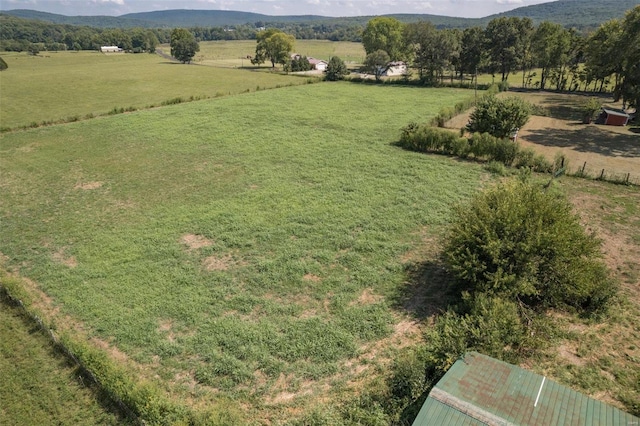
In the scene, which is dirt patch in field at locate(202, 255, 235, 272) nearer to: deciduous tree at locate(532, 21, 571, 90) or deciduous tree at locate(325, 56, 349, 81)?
deciduous tree at locate(532, 21, 571, 90)

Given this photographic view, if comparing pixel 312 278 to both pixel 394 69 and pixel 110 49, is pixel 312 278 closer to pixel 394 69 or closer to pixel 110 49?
pixel 394 69

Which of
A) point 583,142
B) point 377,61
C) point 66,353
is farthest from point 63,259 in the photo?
point 377,61

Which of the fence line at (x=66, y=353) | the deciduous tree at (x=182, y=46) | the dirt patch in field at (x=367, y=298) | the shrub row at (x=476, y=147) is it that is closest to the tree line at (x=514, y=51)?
the shrub row at (x=476, y=147)

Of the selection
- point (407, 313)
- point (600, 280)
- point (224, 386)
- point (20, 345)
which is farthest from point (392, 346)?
point (20, 345)

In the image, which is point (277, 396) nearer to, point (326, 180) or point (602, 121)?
point (326, 180)

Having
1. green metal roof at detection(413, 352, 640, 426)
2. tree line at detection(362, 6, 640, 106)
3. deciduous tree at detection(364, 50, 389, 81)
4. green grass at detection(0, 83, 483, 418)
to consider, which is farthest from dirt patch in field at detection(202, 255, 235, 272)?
deciduous tree at detection(364, 50, 389, 81)
